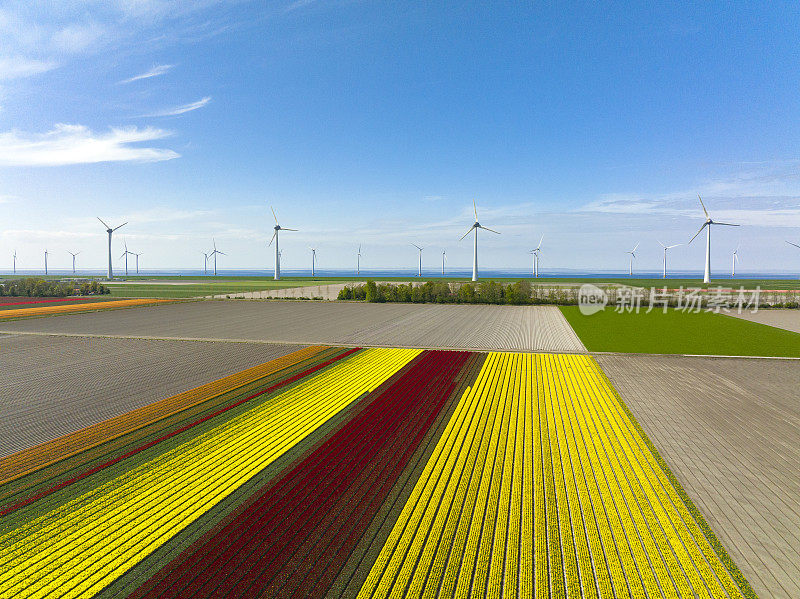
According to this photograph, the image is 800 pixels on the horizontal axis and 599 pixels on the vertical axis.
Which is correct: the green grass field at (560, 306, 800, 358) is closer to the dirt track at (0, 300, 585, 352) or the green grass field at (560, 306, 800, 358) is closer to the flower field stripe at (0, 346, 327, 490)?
the dirt track at (0, 300, 585, 352)

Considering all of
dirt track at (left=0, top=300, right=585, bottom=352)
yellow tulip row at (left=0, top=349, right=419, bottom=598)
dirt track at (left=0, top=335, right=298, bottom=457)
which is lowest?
yellow tulip row at (left=0, top=349, right=419, bottom=598)

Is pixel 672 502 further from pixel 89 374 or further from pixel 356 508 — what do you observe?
pixel 89 374

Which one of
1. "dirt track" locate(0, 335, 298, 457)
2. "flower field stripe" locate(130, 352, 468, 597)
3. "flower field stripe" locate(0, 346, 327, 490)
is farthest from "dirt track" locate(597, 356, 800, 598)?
"dirt track" locate(0, 335, 298, 457)

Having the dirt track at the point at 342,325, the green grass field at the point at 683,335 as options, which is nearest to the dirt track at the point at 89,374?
the dirt track at the point at 342,325

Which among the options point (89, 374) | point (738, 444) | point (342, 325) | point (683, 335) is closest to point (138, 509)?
point (89, 374)

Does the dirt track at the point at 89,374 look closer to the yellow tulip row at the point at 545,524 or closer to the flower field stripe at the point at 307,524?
the flower field stripe at the point at 307,524

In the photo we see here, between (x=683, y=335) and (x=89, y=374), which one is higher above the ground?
(x=683, y=335)
